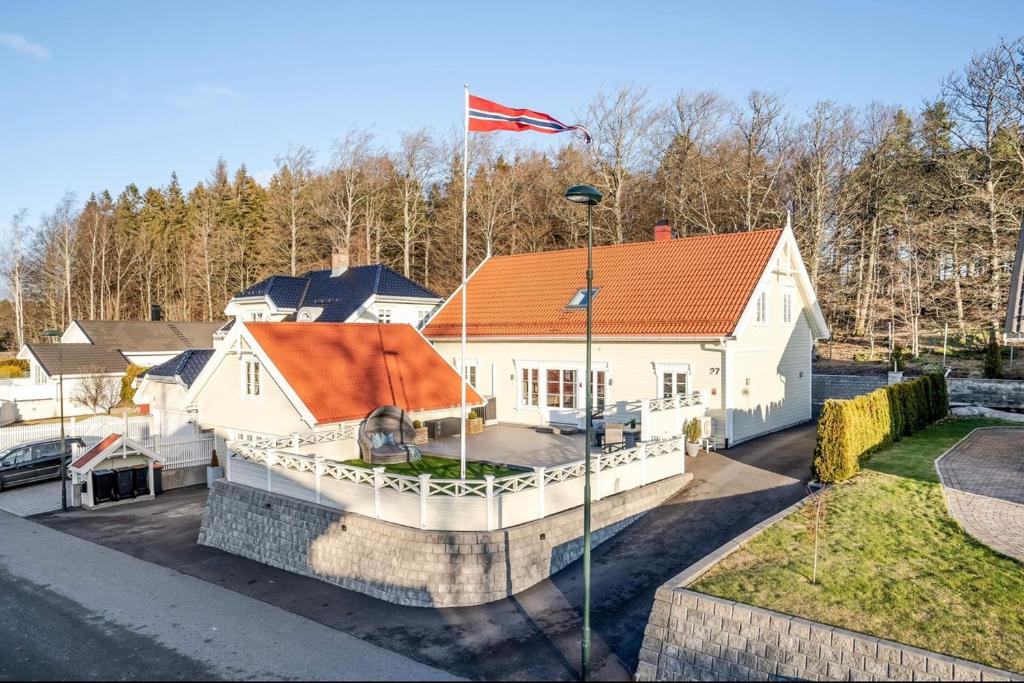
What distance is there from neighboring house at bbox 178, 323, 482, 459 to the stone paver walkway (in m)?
5.13

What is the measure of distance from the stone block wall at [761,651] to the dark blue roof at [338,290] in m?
28.0

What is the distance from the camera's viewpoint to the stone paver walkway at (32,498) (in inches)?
833

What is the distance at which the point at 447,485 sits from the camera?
12.8 m

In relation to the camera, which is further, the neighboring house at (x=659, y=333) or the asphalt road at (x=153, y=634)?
the neighboring house at (x=659, y=333)

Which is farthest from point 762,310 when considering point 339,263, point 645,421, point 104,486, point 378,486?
point 339,263

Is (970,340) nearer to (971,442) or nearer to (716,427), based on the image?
(971,442)

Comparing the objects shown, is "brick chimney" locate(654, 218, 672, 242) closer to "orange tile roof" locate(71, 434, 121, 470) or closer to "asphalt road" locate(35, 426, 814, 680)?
"asphalt road" locate(35, 426, 814, 680)

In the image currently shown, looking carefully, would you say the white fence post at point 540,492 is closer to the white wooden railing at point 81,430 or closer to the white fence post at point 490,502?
the white fence post at point 490,502

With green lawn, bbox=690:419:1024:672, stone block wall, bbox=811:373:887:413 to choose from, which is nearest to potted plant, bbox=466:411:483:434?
green lawn, bbox=690:419:1024:672

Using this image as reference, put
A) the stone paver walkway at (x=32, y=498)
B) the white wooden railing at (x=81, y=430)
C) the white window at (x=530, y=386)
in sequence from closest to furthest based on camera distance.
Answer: the stone paver walkway at (x=32, y=498) < the white window at (x=530, y=386) < the white wooden railing at (x=81, y=430)

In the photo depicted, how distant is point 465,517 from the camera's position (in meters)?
12.5

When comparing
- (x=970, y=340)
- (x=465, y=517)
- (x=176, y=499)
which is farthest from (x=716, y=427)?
(x=970, y=340)

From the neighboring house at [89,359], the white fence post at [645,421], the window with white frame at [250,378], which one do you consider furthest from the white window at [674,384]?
the neighboring house at [89,359]

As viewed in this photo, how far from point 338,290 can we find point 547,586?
92.0ft
